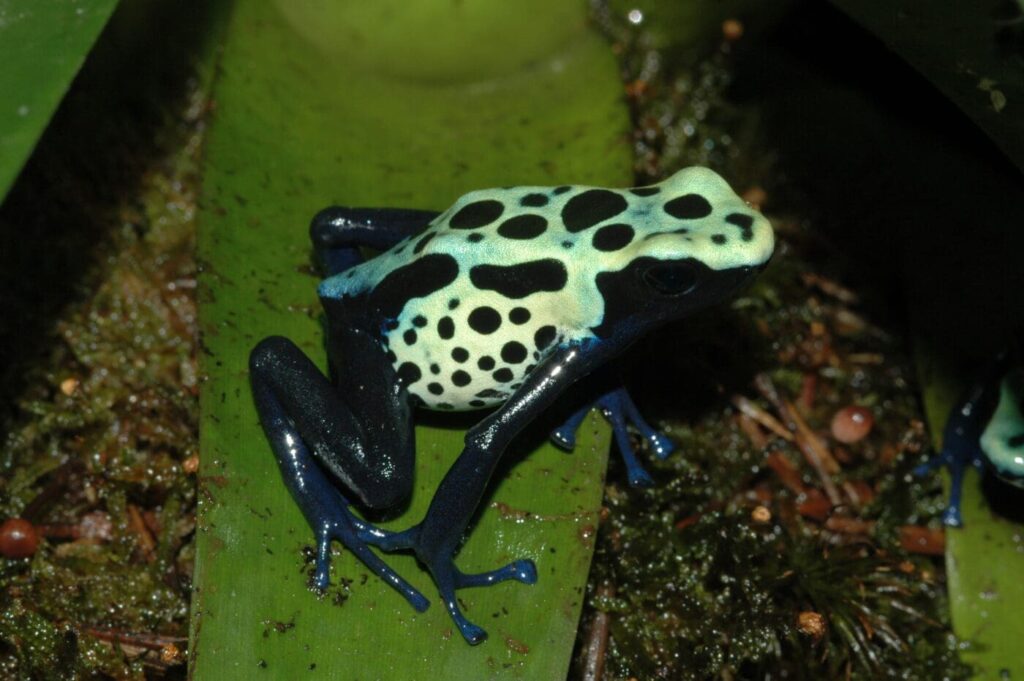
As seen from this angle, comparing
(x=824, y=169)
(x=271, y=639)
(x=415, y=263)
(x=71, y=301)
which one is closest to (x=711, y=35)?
(x=824, y=169)

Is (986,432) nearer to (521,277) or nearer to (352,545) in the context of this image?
(521,277)

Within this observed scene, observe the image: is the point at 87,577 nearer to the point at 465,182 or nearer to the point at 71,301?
the point at 71,301

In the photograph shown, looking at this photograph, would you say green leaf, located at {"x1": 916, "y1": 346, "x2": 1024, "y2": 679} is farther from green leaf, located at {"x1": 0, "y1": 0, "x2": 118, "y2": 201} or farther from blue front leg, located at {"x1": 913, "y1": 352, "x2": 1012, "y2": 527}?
green leaf, located at {"x1": 0, "y1": 0, "x2": 118, "y2": 201}

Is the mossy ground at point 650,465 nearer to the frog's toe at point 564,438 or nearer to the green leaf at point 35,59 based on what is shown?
the frog's toe at point 564,438

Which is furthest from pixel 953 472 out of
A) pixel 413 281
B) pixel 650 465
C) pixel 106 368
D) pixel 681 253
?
pixel 106 368

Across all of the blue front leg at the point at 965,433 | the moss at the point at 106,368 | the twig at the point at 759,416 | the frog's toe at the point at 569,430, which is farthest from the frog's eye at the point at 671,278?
the moss at the point at 106,368

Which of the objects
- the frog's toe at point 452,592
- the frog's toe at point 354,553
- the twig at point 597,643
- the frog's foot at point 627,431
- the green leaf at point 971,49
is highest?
the green leaf at point 971,49
